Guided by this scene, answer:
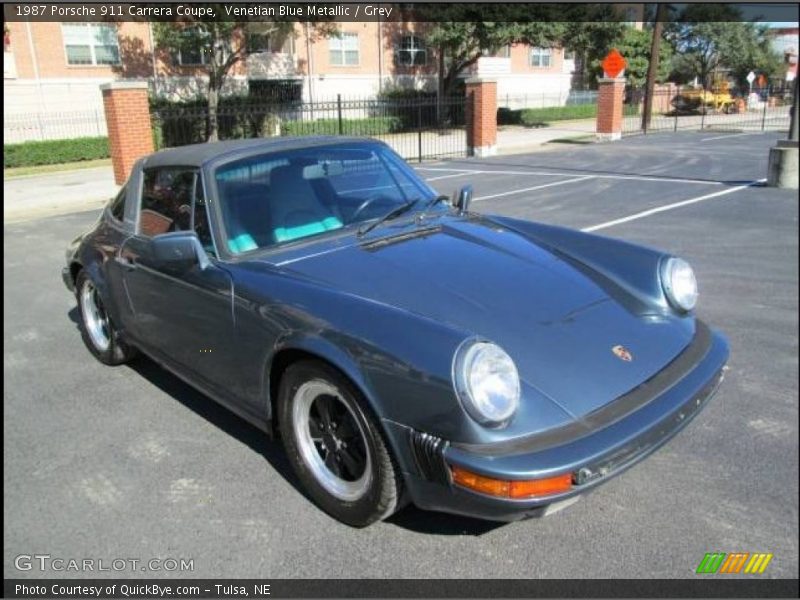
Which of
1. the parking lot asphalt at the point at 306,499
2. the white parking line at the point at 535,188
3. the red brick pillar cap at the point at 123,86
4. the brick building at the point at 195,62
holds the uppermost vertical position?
the brick building at the point at 195,62

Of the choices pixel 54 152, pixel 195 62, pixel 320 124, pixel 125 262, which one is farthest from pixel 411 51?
pixel 125 262

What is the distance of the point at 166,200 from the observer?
3.81 meters

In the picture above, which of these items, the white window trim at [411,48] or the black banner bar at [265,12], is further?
the white window trim at [411,48]

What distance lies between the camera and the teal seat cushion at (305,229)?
132 inches

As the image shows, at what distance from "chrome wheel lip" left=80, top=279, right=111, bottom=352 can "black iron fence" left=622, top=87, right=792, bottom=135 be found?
2762 cm

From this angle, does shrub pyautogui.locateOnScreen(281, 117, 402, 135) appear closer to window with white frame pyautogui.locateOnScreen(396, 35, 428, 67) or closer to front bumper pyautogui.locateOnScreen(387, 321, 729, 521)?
window with white frame pyautogui.locateOnScreen(396, 35, 428, 67)

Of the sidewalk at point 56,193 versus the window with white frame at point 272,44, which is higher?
the window with white frame at point 272,44

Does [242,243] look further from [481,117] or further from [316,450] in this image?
[481,117]

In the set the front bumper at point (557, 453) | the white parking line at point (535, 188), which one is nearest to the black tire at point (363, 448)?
the front bumper at point (557, 453)

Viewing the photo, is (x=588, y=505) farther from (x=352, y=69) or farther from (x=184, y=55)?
(x=352, y=69)

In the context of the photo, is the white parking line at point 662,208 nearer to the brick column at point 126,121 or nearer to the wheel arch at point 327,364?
the wheel arch at point 327,364

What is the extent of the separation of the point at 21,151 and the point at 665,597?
964 inches

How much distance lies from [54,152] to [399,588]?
24111 mm

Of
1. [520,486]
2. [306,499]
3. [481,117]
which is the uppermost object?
[481,117]
